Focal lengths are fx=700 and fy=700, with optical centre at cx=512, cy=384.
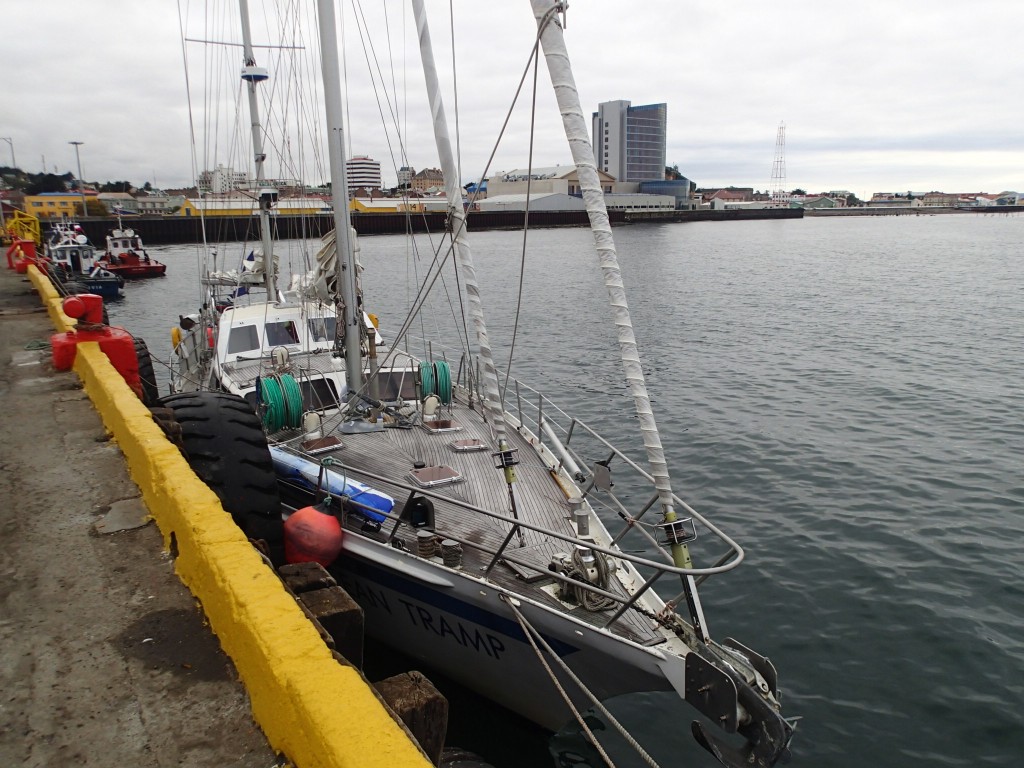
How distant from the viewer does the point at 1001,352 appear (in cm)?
2488

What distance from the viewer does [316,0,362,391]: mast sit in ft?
37.2

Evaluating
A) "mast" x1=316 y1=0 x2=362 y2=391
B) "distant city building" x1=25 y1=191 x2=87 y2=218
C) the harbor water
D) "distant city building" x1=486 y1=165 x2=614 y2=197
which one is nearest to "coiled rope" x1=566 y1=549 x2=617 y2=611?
the harbor water

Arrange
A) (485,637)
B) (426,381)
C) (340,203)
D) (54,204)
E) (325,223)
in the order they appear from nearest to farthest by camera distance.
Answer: (485,637) → (340,203) → (426,381) → (325,223) → (54,204)

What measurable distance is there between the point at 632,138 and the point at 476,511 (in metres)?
198

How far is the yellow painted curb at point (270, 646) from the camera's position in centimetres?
275

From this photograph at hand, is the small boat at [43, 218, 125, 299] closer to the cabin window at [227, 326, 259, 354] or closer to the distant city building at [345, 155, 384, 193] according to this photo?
the cabin window at [227, 326, 259, 354]

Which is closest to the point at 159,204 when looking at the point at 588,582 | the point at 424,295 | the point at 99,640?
the point at 424,295

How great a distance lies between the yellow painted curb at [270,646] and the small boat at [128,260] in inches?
2127

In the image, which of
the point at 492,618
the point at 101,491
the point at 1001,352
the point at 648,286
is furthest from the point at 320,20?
the point at 648,286

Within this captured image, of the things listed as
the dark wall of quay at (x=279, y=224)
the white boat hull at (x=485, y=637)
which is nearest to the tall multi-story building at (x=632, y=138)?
the dark wall of quay at (x=279, y=224)

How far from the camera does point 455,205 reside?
9078 millimetres

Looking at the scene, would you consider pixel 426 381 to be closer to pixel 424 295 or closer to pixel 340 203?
pixel 340 203

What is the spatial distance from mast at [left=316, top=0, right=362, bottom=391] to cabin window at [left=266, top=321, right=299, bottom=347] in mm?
3170

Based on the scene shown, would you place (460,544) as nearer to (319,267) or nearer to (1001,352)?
(319,267)
